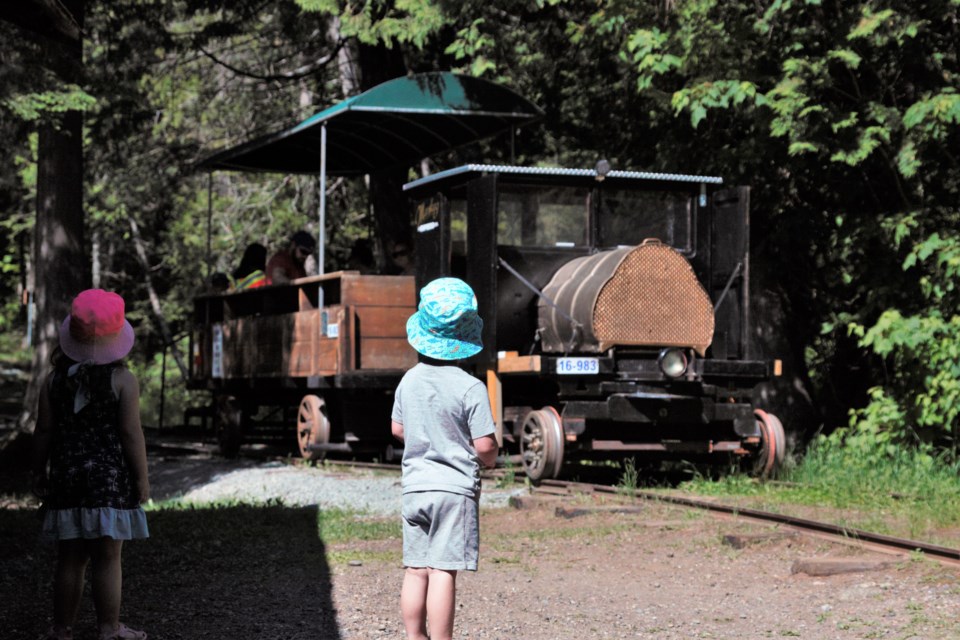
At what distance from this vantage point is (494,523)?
9.86 meters

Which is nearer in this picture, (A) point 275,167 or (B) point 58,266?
(B) point 58,266

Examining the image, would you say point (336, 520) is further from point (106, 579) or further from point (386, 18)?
point (386, 18)

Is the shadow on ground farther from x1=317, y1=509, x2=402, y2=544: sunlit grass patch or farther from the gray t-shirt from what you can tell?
the gray t-shirt

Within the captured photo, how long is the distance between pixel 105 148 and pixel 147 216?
14.3 metres

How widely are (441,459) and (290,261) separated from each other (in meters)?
11.7

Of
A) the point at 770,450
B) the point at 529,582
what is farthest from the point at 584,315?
the point at 529,582

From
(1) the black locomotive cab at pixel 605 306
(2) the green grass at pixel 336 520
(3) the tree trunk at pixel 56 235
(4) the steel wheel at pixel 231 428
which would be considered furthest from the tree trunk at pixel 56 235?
(2) the green grass at pixel 336 520

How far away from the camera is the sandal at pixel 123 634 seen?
5.39 metres

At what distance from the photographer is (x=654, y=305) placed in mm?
11805

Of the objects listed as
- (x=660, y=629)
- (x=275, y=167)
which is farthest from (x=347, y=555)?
(x=275, y=167)

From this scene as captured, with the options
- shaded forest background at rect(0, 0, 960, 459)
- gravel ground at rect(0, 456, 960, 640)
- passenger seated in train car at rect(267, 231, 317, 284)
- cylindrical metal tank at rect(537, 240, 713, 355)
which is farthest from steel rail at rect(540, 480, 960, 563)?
passenger seated in train car at rect(267, 231, 317, 284)

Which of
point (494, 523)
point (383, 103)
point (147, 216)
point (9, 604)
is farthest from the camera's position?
point (147, 216)

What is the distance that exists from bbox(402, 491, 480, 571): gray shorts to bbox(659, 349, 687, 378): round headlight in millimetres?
7098

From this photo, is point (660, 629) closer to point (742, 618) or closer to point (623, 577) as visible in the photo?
point (742, 618)
